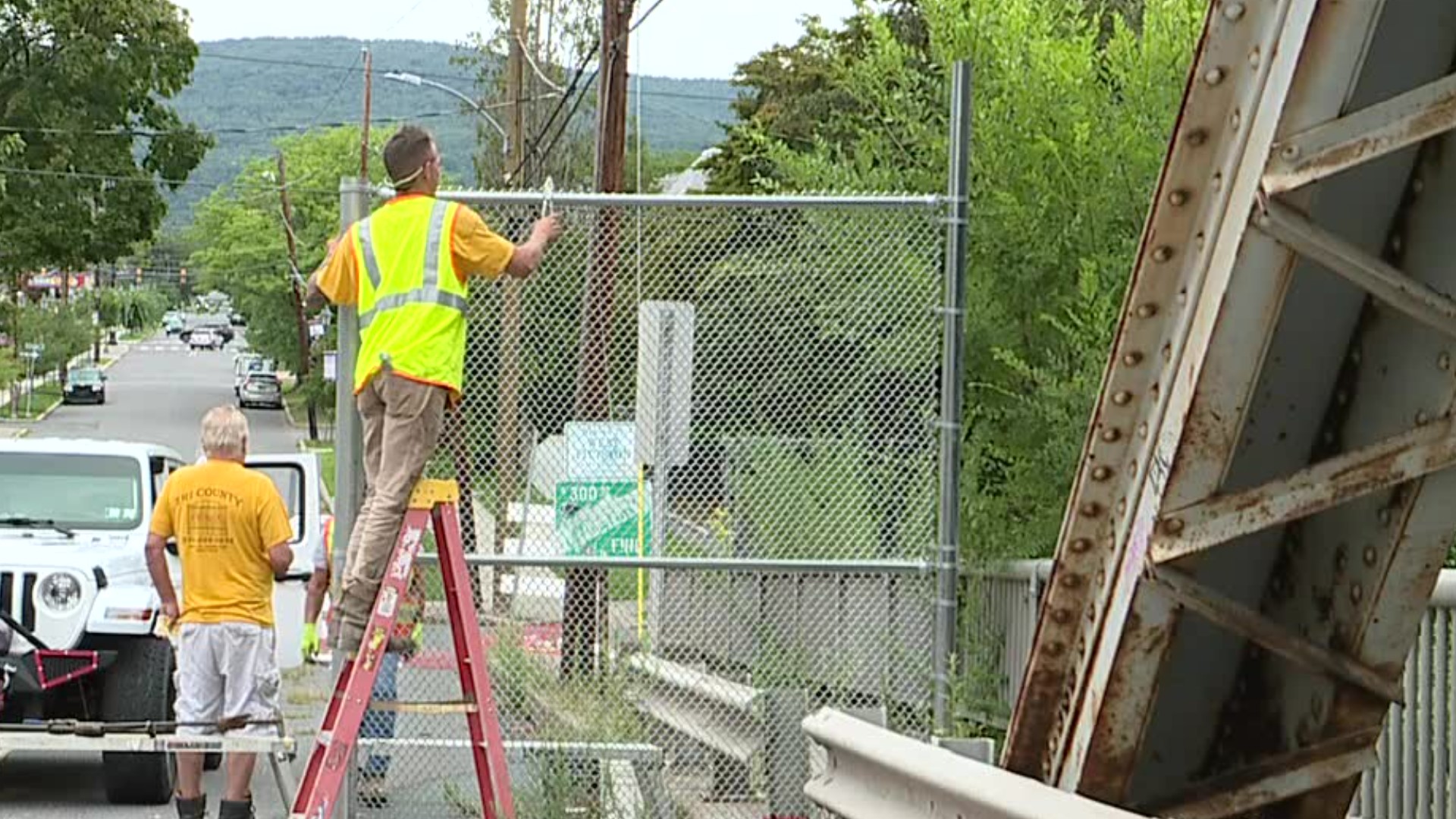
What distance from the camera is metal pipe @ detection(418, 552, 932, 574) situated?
24.7ft

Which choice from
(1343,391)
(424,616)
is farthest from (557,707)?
(1343,391)

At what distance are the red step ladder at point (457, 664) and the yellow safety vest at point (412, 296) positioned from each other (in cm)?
41

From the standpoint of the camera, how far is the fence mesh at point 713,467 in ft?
25.8

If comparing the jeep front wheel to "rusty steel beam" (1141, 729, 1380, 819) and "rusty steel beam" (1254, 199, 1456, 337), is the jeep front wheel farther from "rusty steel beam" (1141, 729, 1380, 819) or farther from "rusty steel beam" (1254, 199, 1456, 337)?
"rusty steel beam" (1254, 199, 1456, 337)

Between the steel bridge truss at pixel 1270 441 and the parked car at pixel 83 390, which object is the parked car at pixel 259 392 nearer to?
the parked car at pixel 83 390

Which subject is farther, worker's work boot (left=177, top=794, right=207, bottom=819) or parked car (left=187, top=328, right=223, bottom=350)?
parked car (left=187, top=328, right=223, bottom=350)

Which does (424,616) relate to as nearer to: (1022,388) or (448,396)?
(448,396)

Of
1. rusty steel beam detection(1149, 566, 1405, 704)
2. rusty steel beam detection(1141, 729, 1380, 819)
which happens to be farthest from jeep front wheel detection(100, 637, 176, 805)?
rusty steel beam detection(1149, 566, 1405, 704)

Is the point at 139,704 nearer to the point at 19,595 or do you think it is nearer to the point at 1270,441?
the point at 19,595

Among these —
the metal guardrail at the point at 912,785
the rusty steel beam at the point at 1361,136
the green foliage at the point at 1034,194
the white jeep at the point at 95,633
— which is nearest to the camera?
the rusty steel beam at the point at 1361,136

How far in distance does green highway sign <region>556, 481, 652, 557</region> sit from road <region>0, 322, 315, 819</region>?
4.10m

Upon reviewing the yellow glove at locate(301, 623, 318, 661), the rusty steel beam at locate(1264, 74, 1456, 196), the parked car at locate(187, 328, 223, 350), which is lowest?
the yellow glove at locate(301, 623, 318, 661)

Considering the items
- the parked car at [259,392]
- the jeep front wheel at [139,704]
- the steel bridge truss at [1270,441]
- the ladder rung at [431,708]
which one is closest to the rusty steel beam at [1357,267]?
the steel bridge truss at [1270,441]

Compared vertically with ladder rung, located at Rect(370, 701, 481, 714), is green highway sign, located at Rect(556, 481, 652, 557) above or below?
above
